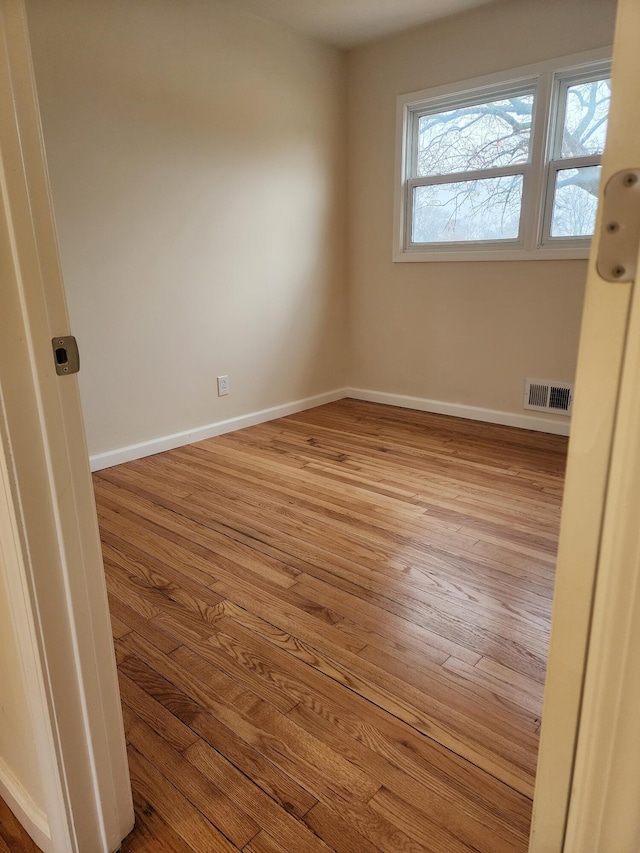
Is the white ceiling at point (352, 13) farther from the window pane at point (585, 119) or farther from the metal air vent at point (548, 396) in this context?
the metal air vent at point (548, 396)

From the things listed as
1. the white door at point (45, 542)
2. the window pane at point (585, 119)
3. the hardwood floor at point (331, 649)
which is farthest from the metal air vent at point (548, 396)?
the white door at point (45, 542)

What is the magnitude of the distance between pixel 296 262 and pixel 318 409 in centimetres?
107

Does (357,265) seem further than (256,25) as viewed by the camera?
Yes

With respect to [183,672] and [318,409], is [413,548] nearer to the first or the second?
[183,672]

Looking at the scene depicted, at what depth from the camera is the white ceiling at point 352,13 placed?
10.3 ft

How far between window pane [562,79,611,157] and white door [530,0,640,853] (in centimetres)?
325

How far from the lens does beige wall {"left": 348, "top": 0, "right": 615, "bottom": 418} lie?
318 centimetres

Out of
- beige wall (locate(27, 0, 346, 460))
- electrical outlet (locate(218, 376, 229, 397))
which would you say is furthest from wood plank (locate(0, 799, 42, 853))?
electrical outlet (locate(218, 376, 229, 397))

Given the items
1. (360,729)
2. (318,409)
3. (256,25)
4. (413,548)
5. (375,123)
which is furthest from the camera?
(318,409)

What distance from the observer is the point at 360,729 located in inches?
52.8

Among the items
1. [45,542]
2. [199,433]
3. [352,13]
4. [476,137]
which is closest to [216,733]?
[45,542]

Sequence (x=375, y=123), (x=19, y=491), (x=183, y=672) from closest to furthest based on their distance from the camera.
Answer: (x=19, y=491) < (x=183, y=672) < (x=375, y=123)

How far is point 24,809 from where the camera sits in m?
1.10

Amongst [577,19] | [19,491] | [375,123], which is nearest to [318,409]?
[375,123]
